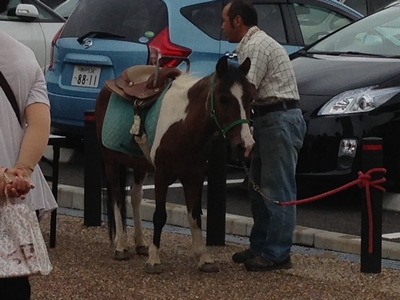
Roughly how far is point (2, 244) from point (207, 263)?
3436mm

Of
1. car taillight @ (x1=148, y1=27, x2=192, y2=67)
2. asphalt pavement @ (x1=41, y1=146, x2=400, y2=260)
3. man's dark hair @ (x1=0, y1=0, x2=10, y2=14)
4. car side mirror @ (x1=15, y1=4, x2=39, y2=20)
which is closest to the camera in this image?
man's dark hair @ (x1=0, y1=0, x2=10, y2=14)

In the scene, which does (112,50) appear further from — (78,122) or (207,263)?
(207,263)

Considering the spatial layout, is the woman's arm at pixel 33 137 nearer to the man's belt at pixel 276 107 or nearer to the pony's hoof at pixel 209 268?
the man's belt at pixel 276 107

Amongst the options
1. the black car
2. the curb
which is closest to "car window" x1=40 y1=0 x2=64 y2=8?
the curb

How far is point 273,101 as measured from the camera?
7281mm

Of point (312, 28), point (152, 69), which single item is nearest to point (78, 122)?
point (312, 28)

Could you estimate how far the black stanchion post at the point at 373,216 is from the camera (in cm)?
731

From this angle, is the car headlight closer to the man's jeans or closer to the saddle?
the man's jeans

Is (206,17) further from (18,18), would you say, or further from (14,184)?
(14,184)

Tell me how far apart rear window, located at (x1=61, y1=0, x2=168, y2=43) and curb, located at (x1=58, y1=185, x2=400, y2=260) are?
70.4 inches

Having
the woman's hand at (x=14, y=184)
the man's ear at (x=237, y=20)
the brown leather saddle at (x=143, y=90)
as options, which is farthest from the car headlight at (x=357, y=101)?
the woman's hand at (x=14, y=184)

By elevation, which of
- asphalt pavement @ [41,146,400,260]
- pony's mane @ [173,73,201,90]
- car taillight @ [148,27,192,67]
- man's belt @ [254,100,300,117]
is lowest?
asphalt pavement @ [41,146,400,260]

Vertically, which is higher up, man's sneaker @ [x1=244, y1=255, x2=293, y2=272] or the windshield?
the windshield

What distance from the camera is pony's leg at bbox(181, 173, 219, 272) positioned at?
745 centimetres
